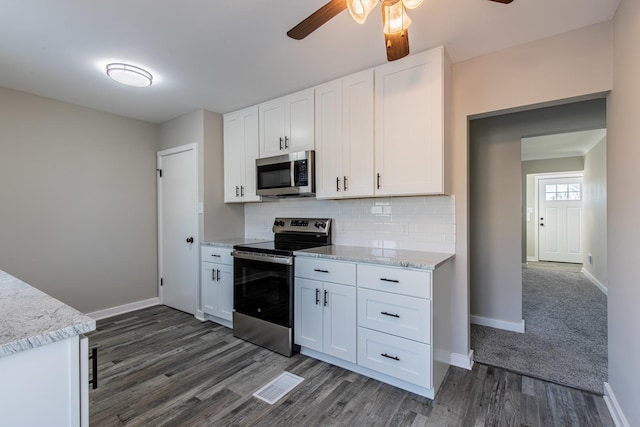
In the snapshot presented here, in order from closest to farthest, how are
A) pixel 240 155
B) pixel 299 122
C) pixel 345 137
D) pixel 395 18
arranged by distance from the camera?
1. pixel 395 18
2. pixel 345 137
3. pixel 299 122
4. pixel 240 155

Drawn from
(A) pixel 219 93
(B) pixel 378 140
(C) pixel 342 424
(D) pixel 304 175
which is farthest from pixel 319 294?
(A) pixel 219 93

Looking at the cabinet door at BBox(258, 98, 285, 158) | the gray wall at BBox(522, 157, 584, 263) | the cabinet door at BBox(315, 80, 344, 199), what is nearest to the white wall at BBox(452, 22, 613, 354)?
the cabinet door at BBox(315, 80, 344, 199)

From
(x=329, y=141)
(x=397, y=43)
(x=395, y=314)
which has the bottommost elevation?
(x=395, y=314)

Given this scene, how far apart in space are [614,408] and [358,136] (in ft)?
8.08

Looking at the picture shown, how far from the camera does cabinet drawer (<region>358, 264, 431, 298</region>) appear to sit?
1.97 meters

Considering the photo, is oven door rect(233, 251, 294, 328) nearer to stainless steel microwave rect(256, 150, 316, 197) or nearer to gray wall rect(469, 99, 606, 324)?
stainless steel microwave rect(256, 150, 316, 197)

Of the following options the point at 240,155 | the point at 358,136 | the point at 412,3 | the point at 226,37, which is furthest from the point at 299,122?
the point at 412,3

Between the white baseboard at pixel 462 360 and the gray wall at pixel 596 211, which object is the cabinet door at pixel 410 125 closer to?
the white baseboard at pixel 462 360

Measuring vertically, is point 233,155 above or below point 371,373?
above

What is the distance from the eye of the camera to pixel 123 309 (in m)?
3.70

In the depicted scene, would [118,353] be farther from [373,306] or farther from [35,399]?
[373,306]

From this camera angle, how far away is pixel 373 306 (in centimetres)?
219

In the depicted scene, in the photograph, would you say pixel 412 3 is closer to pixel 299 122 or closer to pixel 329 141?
pixel 329 141

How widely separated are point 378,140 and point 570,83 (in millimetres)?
1320
